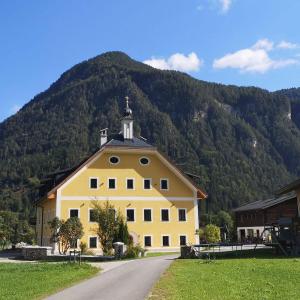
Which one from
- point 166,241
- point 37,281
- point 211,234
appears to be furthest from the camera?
point 211,234

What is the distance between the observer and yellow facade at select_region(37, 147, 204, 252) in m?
42.4

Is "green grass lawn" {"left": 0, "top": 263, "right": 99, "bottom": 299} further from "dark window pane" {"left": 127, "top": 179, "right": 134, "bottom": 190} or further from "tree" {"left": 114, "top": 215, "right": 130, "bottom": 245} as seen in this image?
"dark window pane" {"left": 127, "top": 179, "right": 134, "bottom": 190}

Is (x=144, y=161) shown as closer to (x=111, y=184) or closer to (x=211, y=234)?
(x=111, y=184)

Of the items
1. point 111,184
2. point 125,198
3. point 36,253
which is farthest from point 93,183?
point 36,253

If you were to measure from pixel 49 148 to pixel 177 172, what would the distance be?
13696cm

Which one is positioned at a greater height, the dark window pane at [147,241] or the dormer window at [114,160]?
the dormer window at [114,160]

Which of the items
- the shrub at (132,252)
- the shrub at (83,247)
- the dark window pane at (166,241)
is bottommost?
the shrub at (132,252)

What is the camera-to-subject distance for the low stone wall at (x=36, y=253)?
32656 millimetres

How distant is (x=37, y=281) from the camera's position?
17281 millimetres

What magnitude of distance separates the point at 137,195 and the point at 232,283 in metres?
29.0

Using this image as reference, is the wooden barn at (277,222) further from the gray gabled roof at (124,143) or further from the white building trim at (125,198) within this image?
the gray gabled roof at (124,143)

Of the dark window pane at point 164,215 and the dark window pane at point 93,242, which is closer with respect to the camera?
the dark window pane at point 93,242

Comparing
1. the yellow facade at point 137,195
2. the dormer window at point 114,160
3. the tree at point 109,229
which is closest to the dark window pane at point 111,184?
the yellow facade at point 137,195

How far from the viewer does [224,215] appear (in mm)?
97188
